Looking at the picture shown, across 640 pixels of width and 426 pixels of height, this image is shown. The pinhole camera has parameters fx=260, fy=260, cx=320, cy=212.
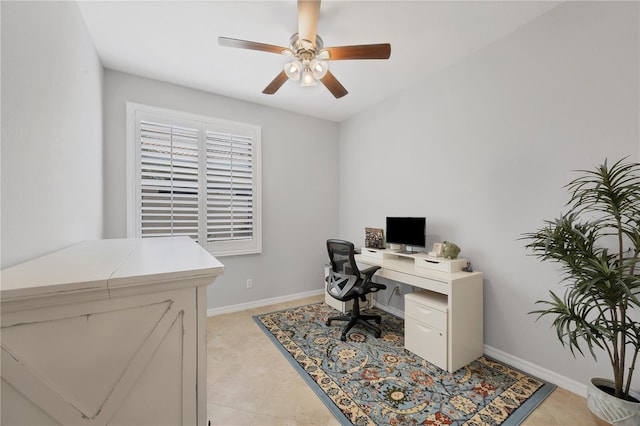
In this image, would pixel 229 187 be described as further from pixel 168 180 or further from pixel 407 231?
pixel 407 231

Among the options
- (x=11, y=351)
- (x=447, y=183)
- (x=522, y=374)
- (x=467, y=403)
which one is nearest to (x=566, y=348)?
(x=522, y=374)

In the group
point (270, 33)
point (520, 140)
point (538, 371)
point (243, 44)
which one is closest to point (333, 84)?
point (270, 33)

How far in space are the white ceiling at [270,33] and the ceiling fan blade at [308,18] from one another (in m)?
0.21

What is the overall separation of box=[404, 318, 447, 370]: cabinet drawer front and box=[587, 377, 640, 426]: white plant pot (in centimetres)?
83

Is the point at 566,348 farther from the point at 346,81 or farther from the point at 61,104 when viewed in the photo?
the point at 61,104

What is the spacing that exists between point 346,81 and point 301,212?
1.85 meters

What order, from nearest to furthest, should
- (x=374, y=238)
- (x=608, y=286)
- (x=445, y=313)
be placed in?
(x=608, y=286)
(x=445, y=313)
(x=374, y=238)

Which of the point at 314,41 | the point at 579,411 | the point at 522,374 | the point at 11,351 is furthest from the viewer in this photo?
the point at 522,374

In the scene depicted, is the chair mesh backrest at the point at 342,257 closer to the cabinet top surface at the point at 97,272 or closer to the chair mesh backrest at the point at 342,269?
the chair mesh backrest at the point at 342,269

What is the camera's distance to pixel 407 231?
2.86 m

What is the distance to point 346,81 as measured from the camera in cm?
291

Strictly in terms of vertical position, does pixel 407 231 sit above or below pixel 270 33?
below

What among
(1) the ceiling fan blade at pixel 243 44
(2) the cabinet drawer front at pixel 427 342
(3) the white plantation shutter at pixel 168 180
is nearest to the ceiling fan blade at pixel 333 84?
(1) the ceiling fan blade at pixel 243 44

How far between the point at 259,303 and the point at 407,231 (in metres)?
2.14
